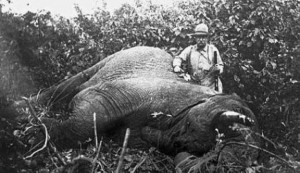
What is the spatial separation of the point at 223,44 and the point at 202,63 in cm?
303

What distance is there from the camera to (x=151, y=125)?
798cm

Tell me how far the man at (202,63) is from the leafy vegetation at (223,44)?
2555 mm

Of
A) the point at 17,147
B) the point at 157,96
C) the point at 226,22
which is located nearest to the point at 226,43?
the point at 226,22

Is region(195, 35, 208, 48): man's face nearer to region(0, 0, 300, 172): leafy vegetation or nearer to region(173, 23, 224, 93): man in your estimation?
region(173, 23, 224, 93): man

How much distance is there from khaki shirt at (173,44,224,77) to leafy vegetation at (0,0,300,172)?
8.42 ft

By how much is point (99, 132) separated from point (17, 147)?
7.68 ft

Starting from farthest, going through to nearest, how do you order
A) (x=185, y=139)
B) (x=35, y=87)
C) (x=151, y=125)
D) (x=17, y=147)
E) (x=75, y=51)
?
1. (x=75, y=51)
2. (x=35, y=87)
3. (x=151, y=125)
4. (x=185, y=139)
5. (x=17, y=147)

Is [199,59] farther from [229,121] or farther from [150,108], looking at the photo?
[229,121]

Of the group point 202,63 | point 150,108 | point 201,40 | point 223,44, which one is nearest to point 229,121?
point 150,108

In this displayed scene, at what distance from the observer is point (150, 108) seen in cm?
805

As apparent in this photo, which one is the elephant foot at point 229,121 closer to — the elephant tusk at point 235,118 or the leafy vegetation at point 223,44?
the elephant tusk at point 235,118

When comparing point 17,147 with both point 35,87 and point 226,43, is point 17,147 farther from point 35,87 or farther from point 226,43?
point 226,43

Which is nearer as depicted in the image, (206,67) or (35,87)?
(206,67)

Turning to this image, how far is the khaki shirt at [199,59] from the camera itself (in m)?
8.88
